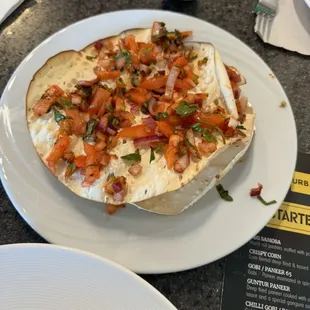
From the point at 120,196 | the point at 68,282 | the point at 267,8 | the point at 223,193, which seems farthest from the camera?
the point at 267,8

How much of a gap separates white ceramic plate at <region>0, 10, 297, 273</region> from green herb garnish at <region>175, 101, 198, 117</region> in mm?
168

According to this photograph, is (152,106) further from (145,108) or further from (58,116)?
(58,116)

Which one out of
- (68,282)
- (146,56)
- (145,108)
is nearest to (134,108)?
(145,108)

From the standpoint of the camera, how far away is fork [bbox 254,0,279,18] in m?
1.37

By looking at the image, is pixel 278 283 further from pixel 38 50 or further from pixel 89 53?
pixel 38 50

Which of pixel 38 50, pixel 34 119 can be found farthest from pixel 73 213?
pixel 38 50

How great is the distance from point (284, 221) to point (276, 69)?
1.40ft

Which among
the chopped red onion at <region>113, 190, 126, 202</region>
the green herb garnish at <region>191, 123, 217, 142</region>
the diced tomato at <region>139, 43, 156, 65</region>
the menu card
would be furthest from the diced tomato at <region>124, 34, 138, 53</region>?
the menu card

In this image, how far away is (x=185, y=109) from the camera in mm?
1037

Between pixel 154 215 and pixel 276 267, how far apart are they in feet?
0.87

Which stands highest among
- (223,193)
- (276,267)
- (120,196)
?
(120,196)

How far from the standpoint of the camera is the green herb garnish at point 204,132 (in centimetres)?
102

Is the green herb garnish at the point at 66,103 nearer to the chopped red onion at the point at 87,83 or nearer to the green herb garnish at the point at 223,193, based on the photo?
the chopped red onion at the point at 87,83

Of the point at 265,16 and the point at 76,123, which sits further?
the point at 265,16
